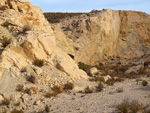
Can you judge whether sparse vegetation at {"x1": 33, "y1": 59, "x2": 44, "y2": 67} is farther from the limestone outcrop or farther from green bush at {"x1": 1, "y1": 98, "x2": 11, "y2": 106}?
green bush at {"x1": 1, "y1": 98, "x2": 11, "y2": 106}

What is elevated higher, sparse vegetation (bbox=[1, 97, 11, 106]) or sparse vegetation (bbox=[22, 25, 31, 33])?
sparse vegetation (bbox=[22, 25, 31, 33])

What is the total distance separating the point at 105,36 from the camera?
22.4 m

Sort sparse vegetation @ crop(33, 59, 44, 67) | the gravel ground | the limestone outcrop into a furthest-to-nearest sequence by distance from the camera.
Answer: sparse vegetation @ crop(33, 59, 44, 67)
the limestone outcrop
the gravel ground

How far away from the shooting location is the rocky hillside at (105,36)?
66.0 feet

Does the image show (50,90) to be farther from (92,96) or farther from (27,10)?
(27,10)

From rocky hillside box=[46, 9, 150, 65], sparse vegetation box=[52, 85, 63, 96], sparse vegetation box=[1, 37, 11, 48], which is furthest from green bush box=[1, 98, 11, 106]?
rocky hillside box=[46, 9, 150, 65]

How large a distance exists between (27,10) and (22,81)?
505 centimetres

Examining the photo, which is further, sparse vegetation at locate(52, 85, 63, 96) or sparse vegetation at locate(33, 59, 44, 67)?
sparse vegetation at locate(33, 59, 44, 67)

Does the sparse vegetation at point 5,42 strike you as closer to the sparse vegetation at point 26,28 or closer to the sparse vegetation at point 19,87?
the sparse vegetation at point 26,28

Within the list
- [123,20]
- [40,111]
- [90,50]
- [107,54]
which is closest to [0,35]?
[40,111]

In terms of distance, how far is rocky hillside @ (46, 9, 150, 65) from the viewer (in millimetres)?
20105

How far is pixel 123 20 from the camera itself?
25.5 meters

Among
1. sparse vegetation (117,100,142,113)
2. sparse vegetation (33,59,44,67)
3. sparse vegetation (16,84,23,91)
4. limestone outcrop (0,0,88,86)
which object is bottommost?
sparse vegetation (117,100,142,113)

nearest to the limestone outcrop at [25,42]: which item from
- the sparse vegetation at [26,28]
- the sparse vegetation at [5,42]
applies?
the sparse vegetation at [26,28]
